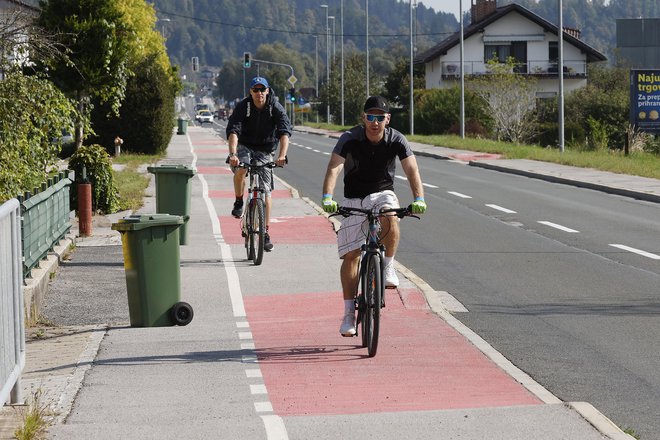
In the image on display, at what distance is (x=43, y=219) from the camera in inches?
492

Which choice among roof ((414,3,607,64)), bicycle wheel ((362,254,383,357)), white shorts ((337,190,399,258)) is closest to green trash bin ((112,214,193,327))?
white shorts ((337,190,399,258))

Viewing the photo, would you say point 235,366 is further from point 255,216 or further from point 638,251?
point 638,251

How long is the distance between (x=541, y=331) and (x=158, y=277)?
9.61 feet

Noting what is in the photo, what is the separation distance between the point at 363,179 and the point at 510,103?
4415 cm

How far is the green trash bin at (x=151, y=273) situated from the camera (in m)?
9.62

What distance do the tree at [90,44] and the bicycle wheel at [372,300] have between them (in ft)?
62.7

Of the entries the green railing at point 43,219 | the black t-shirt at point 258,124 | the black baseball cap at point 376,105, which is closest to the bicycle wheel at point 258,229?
the black t-shirt at point 258,124

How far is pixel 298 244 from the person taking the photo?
15.2 meters

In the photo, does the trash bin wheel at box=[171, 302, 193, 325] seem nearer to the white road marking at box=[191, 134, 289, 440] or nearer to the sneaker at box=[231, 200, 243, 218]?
the white road marking at box=[191, 134, 289, 440]

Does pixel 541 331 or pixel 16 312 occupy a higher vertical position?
pixel 16 312

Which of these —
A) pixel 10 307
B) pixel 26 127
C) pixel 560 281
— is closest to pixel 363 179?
pixel 10 307

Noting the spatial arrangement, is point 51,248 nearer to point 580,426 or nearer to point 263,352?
point 263,352

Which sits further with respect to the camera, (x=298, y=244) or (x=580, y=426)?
(x=298, y=244)

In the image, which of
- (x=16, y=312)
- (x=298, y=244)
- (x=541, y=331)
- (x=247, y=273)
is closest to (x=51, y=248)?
(x=247, y=273)
